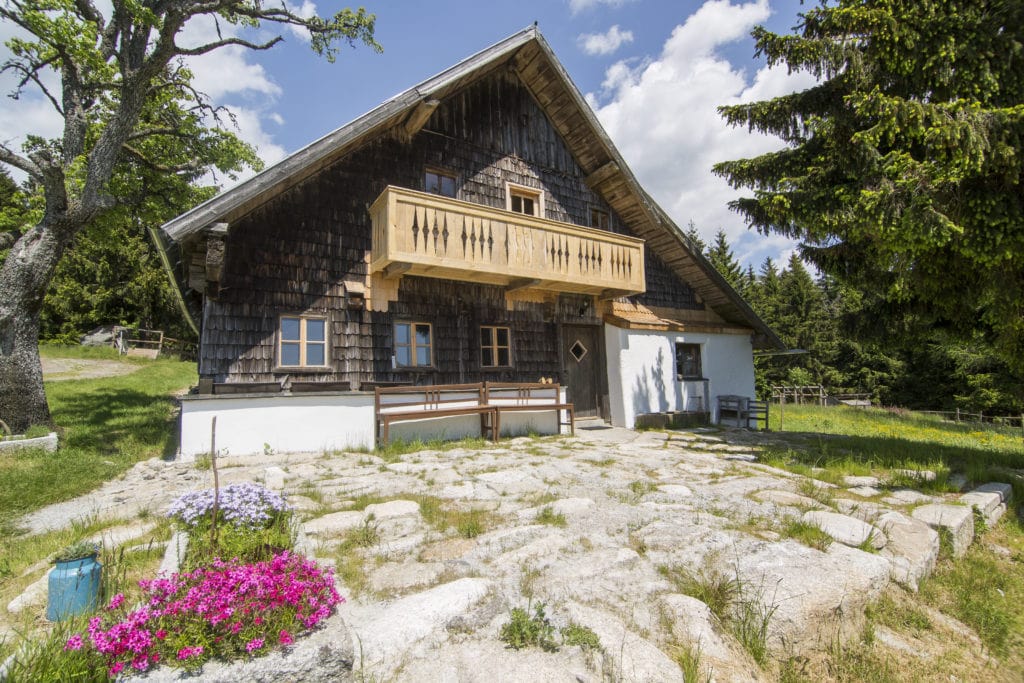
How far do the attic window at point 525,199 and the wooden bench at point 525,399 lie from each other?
4.48 metres

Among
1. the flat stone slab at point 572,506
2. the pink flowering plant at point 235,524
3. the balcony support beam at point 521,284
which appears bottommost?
the flat stone slab at point 572,506

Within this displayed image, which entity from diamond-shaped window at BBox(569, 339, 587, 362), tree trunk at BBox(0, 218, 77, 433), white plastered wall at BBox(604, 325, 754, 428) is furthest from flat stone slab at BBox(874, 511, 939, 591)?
tree trunk at BBox(0, 218, 77, 433)

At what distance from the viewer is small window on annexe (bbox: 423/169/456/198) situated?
1151 centimetres

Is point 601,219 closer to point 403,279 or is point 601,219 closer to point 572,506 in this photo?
point 403,279

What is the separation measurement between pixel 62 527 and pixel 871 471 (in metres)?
9.92

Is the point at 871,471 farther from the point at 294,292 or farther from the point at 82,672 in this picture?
the point at 294,292

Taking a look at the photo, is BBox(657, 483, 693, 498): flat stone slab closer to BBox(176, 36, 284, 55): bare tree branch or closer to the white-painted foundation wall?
the white-painted foundation wall

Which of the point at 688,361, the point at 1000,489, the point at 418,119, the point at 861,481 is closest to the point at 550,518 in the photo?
the point at 861,481

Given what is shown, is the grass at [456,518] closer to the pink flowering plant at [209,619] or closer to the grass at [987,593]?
the pink flowering plant at [209,619]

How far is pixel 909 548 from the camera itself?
13.9 ft

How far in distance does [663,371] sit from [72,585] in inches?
515

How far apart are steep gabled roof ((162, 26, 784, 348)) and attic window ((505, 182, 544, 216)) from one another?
192 centimetres

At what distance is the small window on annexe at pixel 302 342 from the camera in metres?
9.49

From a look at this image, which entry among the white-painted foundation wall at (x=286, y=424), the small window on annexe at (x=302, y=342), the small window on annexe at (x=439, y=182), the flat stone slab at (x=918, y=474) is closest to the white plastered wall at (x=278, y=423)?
the white-painted foundation wall at (x=286, y=424)
